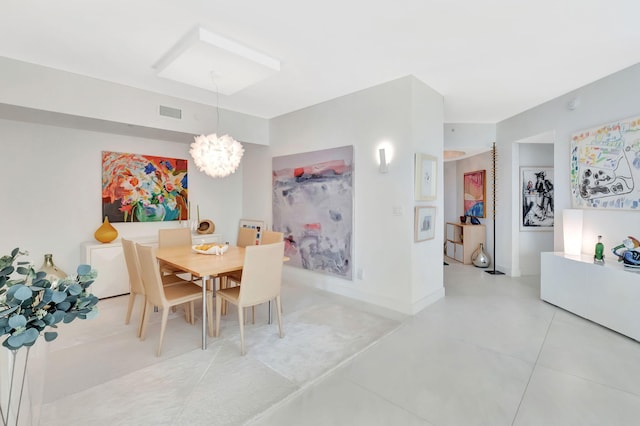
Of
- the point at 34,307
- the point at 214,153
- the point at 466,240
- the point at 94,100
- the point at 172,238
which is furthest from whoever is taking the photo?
the point at 466,240

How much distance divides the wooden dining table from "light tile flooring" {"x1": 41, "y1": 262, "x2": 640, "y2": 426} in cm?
55

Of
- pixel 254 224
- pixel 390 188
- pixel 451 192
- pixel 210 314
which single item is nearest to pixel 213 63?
pixel 390 188

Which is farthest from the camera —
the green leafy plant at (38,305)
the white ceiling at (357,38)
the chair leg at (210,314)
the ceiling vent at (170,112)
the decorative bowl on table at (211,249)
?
the ceiling vent at (170,112)

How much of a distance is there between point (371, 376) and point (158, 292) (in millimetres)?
1859

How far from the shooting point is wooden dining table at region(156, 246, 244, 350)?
256 cm

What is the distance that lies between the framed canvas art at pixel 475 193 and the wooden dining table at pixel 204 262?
4.72 m

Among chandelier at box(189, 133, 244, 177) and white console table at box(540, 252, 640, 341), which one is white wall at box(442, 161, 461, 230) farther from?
chandelier at box(189, 133, 244, 177)

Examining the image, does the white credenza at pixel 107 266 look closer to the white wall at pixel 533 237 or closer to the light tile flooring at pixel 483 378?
the light tile flooring at pixel 483 378

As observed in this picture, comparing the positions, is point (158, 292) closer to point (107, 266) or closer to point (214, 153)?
point (214, 153)

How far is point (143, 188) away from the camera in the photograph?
4566 mm

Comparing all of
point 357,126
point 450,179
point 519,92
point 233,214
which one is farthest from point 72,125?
point 450,179

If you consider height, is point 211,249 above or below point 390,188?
below

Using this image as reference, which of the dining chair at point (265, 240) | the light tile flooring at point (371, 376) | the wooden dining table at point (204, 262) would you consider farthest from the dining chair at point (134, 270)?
the dining chair at point (265, 240)

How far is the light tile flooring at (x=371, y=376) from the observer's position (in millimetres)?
1836
